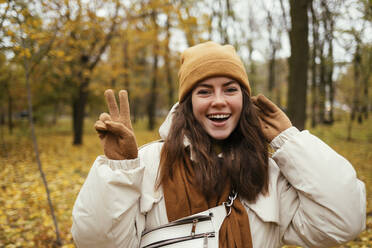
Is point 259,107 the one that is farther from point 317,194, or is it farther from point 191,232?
point 191,232

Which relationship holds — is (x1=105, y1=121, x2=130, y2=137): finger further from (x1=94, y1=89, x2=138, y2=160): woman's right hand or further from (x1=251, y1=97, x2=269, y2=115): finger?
(x1=251, y1=97, x2=269, y2=115): finger

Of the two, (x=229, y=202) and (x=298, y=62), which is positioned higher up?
(x=298, y=62)

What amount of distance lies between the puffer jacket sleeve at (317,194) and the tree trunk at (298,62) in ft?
10.6

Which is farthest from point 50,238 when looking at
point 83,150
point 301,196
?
point 83,150

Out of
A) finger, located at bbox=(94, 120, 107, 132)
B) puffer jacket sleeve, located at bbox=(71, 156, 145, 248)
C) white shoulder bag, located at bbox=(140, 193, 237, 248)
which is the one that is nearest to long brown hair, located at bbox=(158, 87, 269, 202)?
white shoulder bag, located at bbox=(140, 193, 237, 248)

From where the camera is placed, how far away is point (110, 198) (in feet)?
3.87

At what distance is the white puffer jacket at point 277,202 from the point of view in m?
1.20

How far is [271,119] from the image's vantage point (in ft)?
5.04

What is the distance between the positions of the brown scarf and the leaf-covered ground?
2.83 metres

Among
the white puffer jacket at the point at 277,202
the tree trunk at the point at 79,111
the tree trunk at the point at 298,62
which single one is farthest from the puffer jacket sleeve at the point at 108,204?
the tree trunk at the point at 79,111

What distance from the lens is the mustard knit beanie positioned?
1501mm

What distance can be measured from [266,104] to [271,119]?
0.34ft

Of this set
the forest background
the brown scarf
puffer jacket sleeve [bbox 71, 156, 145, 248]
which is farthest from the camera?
the forest background

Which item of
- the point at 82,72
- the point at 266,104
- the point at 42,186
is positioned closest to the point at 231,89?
the point at 266,104
